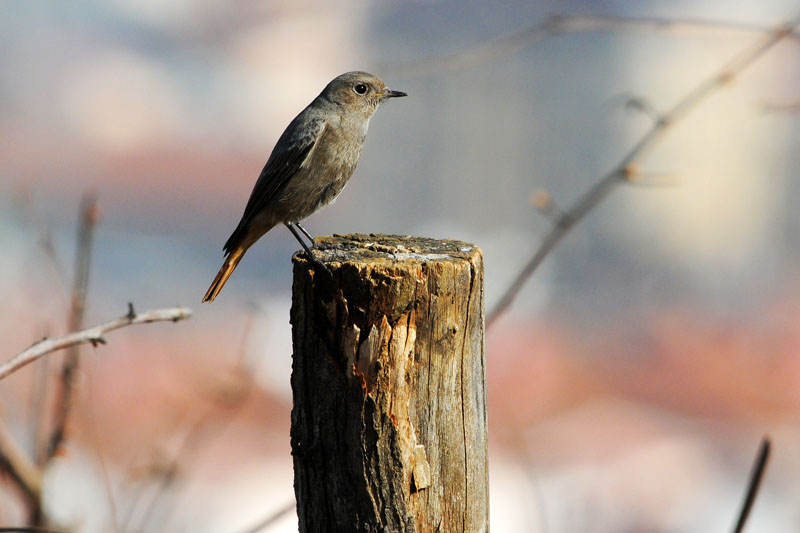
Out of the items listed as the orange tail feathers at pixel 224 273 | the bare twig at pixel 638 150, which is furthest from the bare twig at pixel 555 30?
the orange tail feathers at pixel 224 273

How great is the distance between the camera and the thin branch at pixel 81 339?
7.29ft

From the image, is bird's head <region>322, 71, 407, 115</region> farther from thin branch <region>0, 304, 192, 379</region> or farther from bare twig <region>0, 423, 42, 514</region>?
bare twig <region>0, 423, 42, 514</region>

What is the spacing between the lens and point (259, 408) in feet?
22.4

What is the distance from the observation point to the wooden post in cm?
234

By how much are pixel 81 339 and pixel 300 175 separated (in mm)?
1630

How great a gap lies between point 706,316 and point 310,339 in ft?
20.9

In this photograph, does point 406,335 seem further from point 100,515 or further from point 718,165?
point 718,165

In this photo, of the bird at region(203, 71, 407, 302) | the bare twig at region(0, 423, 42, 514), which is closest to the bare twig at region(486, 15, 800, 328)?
the bird at region(203, 71, 407, 302)

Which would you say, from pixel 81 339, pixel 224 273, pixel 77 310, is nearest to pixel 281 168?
pixel 224 273

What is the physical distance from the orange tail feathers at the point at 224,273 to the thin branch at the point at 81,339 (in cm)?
117

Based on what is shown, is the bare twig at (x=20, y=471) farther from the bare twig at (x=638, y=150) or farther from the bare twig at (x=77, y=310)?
the bare twig at (x=638, y=150)

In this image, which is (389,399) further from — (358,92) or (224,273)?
(358,92)

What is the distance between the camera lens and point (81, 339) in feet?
7.70

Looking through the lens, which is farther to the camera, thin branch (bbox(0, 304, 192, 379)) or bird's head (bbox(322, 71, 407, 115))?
bird's head (bbox(322, 71, 407, 115))
